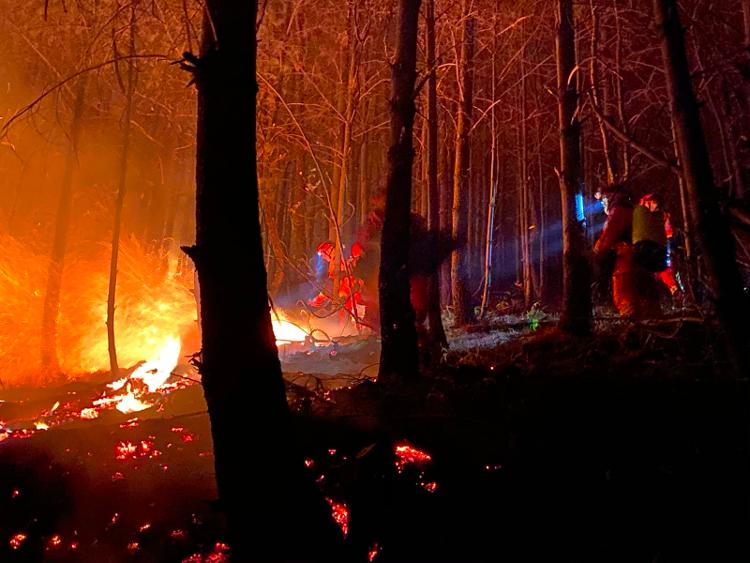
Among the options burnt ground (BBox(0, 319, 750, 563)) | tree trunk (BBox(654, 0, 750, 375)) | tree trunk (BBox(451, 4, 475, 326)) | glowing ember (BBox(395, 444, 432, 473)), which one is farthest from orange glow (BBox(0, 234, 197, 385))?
tree trunk (BBox(654, 0, 750, 375))

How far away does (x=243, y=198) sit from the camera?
2824mm

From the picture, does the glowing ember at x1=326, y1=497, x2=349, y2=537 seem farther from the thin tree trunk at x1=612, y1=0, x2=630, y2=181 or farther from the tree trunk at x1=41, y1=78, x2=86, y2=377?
the tree trunk at x1=41, y1=78, x2=86, y2=377

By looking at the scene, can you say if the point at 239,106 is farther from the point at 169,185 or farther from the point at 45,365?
the point at 169,185

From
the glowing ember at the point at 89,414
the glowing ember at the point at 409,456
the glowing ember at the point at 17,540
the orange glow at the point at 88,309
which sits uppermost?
the orange glow at the point at 88,309

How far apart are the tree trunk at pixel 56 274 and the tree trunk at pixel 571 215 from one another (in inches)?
388

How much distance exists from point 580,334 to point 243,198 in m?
4.60

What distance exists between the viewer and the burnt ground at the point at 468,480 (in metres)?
3.08

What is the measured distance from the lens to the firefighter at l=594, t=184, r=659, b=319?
289 inches

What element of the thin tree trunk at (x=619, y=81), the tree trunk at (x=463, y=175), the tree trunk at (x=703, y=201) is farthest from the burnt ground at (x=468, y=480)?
the tree trunk at (x=463, y=175)

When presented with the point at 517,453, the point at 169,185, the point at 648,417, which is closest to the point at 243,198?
the point at 517,453

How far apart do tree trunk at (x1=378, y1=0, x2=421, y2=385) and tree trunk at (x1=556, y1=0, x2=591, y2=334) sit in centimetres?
210

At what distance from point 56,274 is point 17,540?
33.6 feet

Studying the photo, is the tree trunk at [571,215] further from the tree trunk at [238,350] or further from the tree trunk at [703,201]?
the tree trunk at [238,350]

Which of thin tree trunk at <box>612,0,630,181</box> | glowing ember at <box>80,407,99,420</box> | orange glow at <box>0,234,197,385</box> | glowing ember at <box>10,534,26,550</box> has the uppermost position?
thin tree trunk at <box>612,0,630,181</box>
